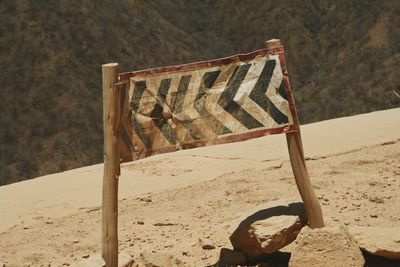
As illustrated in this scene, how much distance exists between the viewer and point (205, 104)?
3270 millimetres

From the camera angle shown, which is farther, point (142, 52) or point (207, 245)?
point (142, 52)

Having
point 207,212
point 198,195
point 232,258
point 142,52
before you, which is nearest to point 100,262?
point 232,258

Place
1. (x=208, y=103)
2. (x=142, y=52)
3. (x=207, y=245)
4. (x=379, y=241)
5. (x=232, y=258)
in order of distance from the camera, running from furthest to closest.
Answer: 1. (x=142, y=52)
2. (x=207, y=245)
3. (x=232, y=258)
4. (x=208, y=103)
5. (x=379, y=241)

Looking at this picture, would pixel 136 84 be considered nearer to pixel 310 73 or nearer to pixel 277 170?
pixel 277 170

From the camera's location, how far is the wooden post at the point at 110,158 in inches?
125

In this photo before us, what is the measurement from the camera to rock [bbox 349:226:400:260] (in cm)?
310

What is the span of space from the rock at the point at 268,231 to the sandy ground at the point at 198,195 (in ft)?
0.80

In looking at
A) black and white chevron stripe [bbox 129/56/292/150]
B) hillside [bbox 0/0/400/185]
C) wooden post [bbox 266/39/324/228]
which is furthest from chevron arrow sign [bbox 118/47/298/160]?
hillside [bbox 0/0/400/185]

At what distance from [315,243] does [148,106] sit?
1.05 metres

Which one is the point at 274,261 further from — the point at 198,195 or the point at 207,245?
the point at 198,195

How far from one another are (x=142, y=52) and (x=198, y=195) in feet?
32.4

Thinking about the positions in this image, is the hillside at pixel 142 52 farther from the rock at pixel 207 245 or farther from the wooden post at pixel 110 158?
the wooden post at pixel 110 158

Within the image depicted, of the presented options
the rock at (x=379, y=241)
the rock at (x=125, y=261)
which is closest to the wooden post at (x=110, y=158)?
the rock at (x=125, y=261)

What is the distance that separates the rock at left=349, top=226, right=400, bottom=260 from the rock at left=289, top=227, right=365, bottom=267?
8 cm
